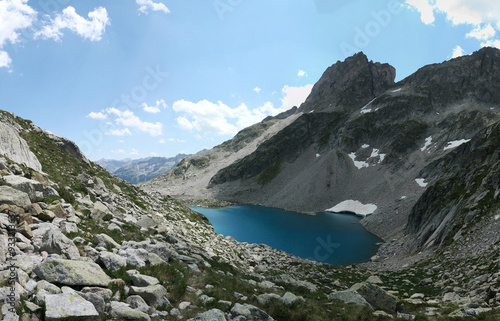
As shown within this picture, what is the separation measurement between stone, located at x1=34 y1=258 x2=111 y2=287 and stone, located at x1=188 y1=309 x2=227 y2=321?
12.2 feet

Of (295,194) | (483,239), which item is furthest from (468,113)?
(483,239)

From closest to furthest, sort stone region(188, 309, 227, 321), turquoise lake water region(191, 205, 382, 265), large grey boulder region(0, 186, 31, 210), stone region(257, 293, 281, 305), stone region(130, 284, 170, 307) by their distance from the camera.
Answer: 1. stone region(188, 309, 227, 321)
2. stone region(130, 284, 170, 307)
3. large grey boulder region(0, 186, 31, 210)
4. stone region(257, 293, 281, 305)
5. turquoise lake water region(191, 205, 382, 265)

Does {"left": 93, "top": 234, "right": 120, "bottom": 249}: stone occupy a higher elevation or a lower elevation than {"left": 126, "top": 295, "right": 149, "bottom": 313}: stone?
higher

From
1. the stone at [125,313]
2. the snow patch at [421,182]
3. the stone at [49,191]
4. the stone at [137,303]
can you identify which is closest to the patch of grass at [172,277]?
the stone at [137,303]

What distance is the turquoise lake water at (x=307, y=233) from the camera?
56094 mm

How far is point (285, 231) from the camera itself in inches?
3044

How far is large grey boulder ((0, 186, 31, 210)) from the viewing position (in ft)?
37.6

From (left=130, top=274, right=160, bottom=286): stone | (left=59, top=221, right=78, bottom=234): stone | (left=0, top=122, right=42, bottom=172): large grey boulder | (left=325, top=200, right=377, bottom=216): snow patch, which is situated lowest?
(left=130, top=274, right=160, bottom=286): stone

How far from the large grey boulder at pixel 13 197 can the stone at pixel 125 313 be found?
7.89 meters

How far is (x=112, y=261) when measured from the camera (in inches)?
428

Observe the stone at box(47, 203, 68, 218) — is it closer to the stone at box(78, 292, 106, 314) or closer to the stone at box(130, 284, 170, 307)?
the stone at box(130, 284, 170, 307)

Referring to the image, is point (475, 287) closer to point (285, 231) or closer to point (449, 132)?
point (285, 231)

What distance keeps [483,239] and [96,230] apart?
39812 mm

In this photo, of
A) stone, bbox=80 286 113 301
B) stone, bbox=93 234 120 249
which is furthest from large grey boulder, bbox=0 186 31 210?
stone, bbox=80 286 113 301
